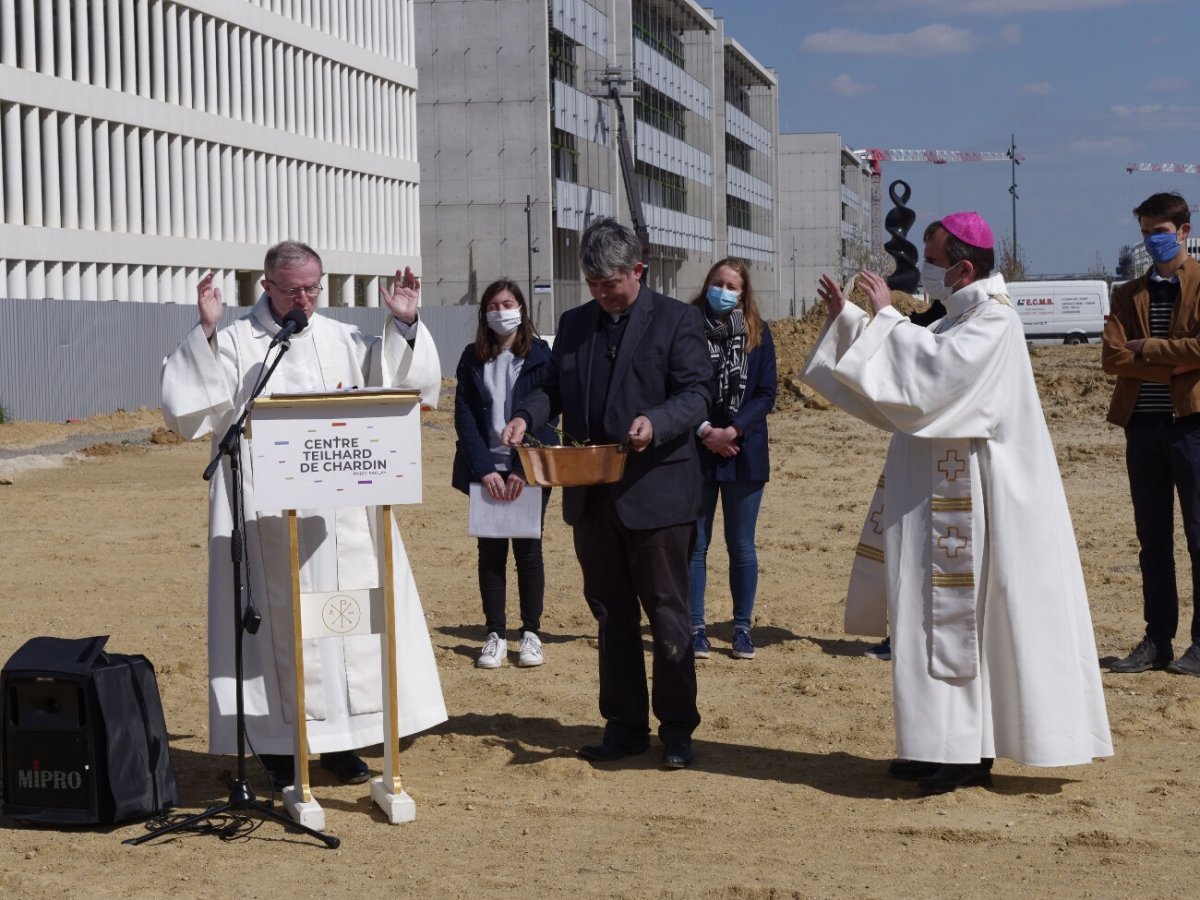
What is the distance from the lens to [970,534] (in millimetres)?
6535

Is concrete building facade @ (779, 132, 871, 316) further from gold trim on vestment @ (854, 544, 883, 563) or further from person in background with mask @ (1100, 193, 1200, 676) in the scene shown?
gold trim on vestment @ (854, 544, 883, 563)

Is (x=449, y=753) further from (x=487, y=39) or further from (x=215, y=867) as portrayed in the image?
(x=487, y=39)

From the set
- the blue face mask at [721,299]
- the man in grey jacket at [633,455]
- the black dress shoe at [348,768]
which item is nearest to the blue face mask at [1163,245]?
the blue face mask at [721,299]

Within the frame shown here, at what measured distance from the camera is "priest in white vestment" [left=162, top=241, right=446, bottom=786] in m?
6.61

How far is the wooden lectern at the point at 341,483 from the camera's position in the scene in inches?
241

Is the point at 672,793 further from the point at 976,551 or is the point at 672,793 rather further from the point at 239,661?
the point at 239,661

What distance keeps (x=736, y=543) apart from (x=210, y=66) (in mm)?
37731

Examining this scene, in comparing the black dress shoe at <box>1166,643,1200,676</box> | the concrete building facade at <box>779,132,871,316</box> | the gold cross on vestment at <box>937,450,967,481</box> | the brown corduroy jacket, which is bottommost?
the black dress shoe at <box>1166,643,1200,676</box>

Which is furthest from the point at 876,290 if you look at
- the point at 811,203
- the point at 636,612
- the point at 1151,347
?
the point at 811,203

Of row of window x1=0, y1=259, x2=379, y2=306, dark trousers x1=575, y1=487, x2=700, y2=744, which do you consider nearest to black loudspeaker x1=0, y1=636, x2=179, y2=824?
dark trousers x1=575, y1=487, x2=700, y2=744

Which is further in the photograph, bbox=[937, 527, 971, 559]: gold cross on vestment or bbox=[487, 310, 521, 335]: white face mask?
bbox=[487, 310, 521, 335]: white face mask

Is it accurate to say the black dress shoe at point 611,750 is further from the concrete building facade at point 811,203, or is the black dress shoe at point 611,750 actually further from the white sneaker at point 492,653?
the concrete building facade at point 811,203

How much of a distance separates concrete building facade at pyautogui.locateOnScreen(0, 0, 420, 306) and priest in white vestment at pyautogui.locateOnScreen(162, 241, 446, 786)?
99.9 ft

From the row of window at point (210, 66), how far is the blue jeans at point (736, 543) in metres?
29.5
